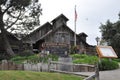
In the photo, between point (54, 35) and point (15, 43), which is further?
point (54, 35)

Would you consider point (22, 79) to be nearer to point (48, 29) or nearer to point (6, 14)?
point (6, 14)

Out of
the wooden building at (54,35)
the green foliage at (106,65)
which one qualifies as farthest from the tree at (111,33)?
the green foliage at (106,65)

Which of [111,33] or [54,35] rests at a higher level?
[111,33]

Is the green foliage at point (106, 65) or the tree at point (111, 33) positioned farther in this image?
the tree at point (111, 33)

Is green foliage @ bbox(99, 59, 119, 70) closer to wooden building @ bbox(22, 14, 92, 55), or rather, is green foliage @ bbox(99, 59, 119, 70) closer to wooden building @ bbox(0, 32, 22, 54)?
wooden building @ bbox(0, 32, 22, 54)

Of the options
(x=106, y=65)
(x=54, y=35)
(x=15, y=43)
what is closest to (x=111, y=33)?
(x=54, y=35)

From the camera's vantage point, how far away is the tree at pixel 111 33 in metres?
63.0

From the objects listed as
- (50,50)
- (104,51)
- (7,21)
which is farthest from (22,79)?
(7,21)

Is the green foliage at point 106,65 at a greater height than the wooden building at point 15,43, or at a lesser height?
lesser

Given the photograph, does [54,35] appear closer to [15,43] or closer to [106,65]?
[15,43]

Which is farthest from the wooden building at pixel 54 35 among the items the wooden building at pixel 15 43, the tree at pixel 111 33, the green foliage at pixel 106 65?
the green foliage at pixel 106 65

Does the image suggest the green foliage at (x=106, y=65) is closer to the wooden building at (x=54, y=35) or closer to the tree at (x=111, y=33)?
the tree at (x=111, y=33)

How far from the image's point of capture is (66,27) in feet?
222

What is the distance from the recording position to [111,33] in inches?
2628
